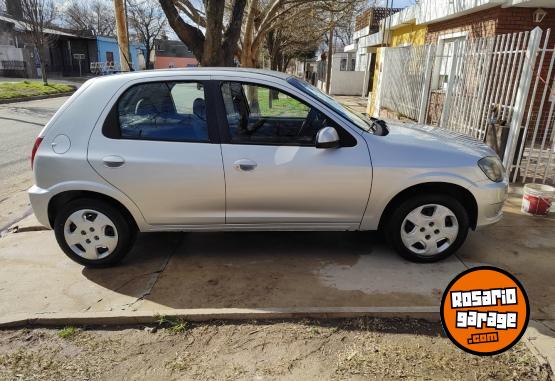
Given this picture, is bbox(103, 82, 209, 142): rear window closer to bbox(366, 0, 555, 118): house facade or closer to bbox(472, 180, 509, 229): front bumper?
bbox(472, 180, 509, 229): front bumper

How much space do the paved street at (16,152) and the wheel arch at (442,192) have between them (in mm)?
4816

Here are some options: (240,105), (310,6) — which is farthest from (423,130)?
(310,6)

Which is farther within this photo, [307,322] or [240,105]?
[240,105]

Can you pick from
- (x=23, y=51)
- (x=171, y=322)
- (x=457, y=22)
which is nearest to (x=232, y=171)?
(x=171, y=322)

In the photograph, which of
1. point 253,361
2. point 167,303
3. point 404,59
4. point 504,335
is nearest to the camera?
point 504,335

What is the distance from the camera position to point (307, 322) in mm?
3135

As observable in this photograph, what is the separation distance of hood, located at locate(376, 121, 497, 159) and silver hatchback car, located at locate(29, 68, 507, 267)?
2 centimetres

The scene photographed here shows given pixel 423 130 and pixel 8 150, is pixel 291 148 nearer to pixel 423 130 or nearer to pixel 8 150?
pixel 423 130

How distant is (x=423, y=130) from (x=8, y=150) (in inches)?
373

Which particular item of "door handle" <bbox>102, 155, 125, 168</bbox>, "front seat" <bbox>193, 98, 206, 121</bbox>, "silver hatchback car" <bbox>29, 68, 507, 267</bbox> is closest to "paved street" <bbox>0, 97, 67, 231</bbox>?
"silver hatchback car" <bbox>29, 68, 507, 267</bbox>

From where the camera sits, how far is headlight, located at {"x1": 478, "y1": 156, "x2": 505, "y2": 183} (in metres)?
3.79

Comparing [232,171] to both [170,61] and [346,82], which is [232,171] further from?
[170,61]

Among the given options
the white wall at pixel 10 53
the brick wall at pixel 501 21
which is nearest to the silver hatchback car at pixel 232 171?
the brick wall at pixel 501 21

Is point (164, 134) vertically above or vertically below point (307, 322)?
above
